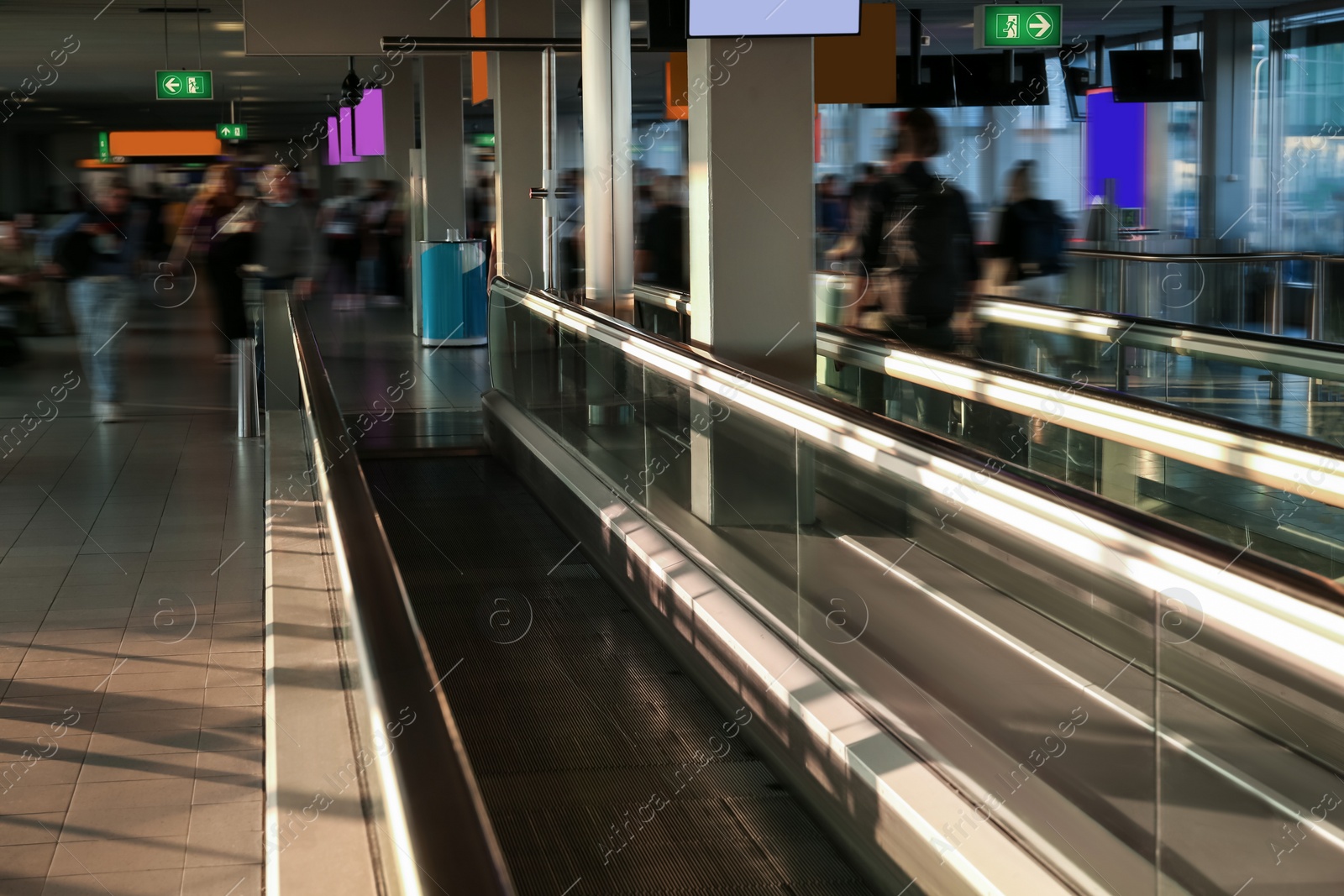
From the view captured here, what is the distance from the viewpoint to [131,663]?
16.0 ft

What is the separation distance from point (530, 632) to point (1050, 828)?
323cm

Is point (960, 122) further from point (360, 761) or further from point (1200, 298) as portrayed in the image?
point (360, 761)

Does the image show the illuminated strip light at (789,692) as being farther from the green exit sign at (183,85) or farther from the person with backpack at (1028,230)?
the green exit sign at (183,85)

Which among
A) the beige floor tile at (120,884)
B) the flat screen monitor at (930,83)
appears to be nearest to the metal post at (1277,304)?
the flat screen monitor at (930,83)

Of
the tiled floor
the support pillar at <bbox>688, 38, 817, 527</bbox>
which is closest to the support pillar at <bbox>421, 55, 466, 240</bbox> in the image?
the tiled floor

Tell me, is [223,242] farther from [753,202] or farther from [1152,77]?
[1152,77]

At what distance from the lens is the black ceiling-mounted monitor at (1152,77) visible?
17.3 metres

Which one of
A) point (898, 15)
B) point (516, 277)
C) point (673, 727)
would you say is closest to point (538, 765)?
point (673, 727)

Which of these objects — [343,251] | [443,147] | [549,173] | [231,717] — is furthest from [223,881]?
[343,251]

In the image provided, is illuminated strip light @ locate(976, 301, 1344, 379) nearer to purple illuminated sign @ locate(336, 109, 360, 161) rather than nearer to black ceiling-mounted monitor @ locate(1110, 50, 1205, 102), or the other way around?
black ceiling-mounted monitor @ locate(1110, 50, 1205, 102)

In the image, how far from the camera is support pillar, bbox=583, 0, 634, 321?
911cm

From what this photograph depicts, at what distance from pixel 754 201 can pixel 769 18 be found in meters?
0.80

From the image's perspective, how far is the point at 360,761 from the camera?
2467 millimetres

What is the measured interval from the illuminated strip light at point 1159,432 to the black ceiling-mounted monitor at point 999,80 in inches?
476
